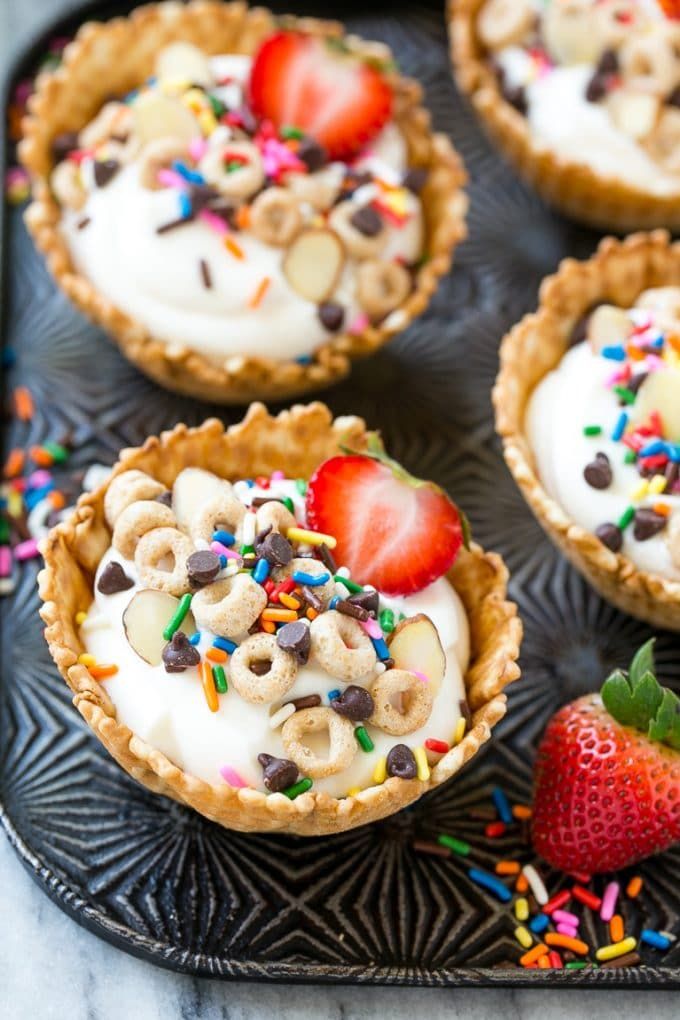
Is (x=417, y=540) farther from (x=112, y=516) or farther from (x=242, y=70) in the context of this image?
(x=242, y=70)

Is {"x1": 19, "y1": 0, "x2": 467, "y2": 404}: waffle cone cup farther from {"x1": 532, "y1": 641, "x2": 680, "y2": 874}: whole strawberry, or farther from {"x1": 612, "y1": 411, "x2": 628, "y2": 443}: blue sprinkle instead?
{"x1": 532, "y1": 641, "x2": 680, "y2": 874}: whole strawberry

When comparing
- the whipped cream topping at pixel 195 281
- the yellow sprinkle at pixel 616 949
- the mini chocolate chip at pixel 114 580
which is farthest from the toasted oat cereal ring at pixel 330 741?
the whipped cream topping at pixel 195 281

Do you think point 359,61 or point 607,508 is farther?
point 359,61

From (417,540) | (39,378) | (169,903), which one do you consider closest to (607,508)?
(417,540)

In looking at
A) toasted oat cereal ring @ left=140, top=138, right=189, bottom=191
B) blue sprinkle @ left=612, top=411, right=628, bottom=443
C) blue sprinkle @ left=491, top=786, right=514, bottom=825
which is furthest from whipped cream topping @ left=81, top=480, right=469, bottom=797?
toasted oat cereal ring @ left=140, top=138, right=189, bottom=191

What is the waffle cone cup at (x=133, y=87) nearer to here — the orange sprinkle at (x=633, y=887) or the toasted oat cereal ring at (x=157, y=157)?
the toasted oat cereal ring at (x=157, y=157)
